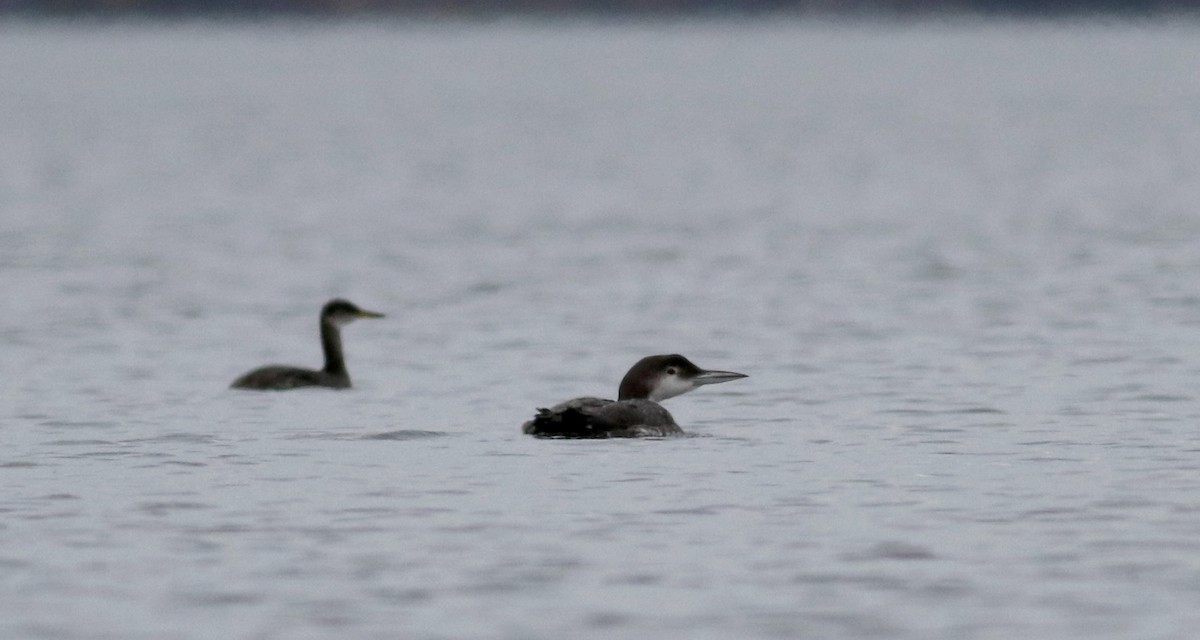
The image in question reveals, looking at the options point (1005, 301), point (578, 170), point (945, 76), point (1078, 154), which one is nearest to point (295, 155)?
point (578, 170)

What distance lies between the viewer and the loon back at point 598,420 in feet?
53.2

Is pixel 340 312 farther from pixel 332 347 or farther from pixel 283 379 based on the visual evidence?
pixel 283 379

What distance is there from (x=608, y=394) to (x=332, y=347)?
234cm

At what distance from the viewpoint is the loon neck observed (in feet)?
66.9

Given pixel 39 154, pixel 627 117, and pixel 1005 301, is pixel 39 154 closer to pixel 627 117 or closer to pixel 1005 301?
pixel 627 117

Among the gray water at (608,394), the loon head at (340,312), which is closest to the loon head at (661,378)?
the gray water at (608,394)

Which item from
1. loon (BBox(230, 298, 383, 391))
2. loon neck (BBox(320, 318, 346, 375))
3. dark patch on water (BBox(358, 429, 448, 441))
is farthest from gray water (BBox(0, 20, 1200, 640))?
loon neck (BBox(320, 318, 346, 375))

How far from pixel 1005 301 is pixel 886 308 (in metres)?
1.35

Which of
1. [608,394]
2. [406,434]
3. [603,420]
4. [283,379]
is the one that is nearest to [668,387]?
[603,420]

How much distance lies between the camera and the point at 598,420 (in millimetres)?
16219

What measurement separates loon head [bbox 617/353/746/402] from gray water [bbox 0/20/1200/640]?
14.8 inches

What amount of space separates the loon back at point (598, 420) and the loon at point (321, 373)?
378 cm

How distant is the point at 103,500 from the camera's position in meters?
14.1

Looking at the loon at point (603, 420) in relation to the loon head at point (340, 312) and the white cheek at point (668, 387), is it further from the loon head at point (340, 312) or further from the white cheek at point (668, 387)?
the loon head at point (340, 312)
